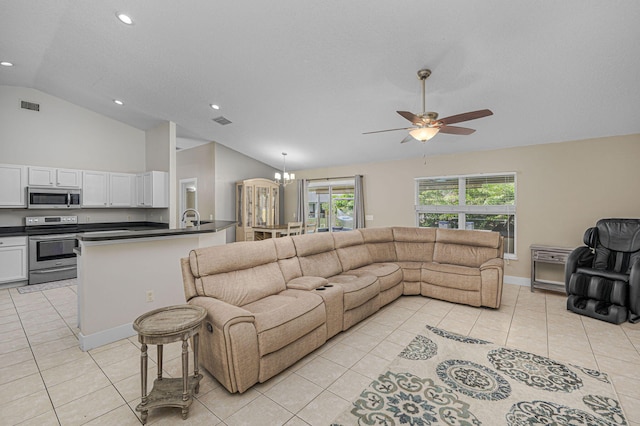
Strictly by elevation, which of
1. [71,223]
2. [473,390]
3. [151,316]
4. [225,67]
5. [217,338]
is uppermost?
[225,67]

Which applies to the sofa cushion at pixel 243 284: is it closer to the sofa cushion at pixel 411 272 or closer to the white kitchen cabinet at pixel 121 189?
the sofa cushion at pixel 411 272

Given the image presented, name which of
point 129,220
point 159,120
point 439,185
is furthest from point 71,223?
point 439,185

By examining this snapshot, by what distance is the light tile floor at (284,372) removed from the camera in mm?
1876

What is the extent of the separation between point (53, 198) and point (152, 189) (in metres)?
1.56

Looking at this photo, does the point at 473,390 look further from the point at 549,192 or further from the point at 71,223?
the point at 71,223

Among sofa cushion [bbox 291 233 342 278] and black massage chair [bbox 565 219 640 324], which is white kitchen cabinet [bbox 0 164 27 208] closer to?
sofa cushion [bbox 291 233 342 278]

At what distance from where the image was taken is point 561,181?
4.47 m

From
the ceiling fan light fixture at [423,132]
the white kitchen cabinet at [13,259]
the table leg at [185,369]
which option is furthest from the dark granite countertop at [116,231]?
the ceiling fan light fixture at [423,132]

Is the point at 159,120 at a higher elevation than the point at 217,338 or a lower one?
higher

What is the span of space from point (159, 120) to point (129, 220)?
2.42 metres

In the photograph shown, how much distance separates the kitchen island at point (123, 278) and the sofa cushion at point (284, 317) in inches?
50.9

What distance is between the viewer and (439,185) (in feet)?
18.8

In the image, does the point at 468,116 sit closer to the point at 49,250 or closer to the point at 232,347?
the point at 232,347

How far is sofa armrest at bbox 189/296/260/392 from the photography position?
196 cm
